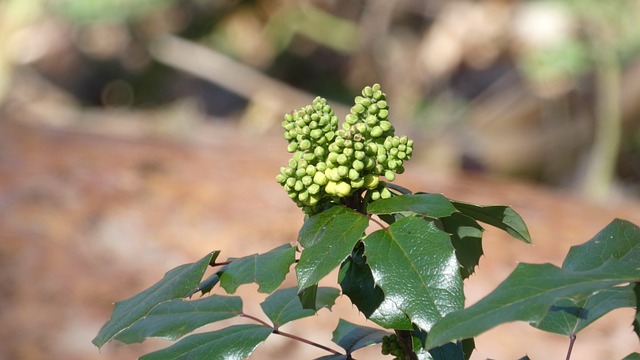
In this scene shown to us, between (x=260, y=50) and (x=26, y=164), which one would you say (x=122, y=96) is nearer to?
(x=260, y=50)

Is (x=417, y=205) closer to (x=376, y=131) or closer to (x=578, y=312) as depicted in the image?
(x=376, y=131)

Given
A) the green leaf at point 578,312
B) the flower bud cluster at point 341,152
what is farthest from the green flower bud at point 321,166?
the green leaf at point 578,312

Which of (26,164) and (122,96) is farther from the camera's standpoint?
(122,96)

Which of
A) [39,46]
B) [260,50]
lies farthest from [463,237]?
[39,46]

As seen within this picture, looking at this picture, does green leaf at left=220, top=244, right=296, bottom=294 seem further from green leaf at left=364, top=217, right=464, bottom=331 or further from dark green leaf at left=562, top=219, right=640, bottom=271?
dark green leaf at left=562, top=219, right=640, bottom=271

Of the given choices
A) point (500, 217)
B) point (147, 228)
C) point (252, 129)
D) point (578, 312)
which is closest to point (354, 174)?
point (500, 217)

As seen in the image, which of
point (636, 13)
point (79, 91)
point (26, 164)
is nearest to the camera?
point (26, 164)
